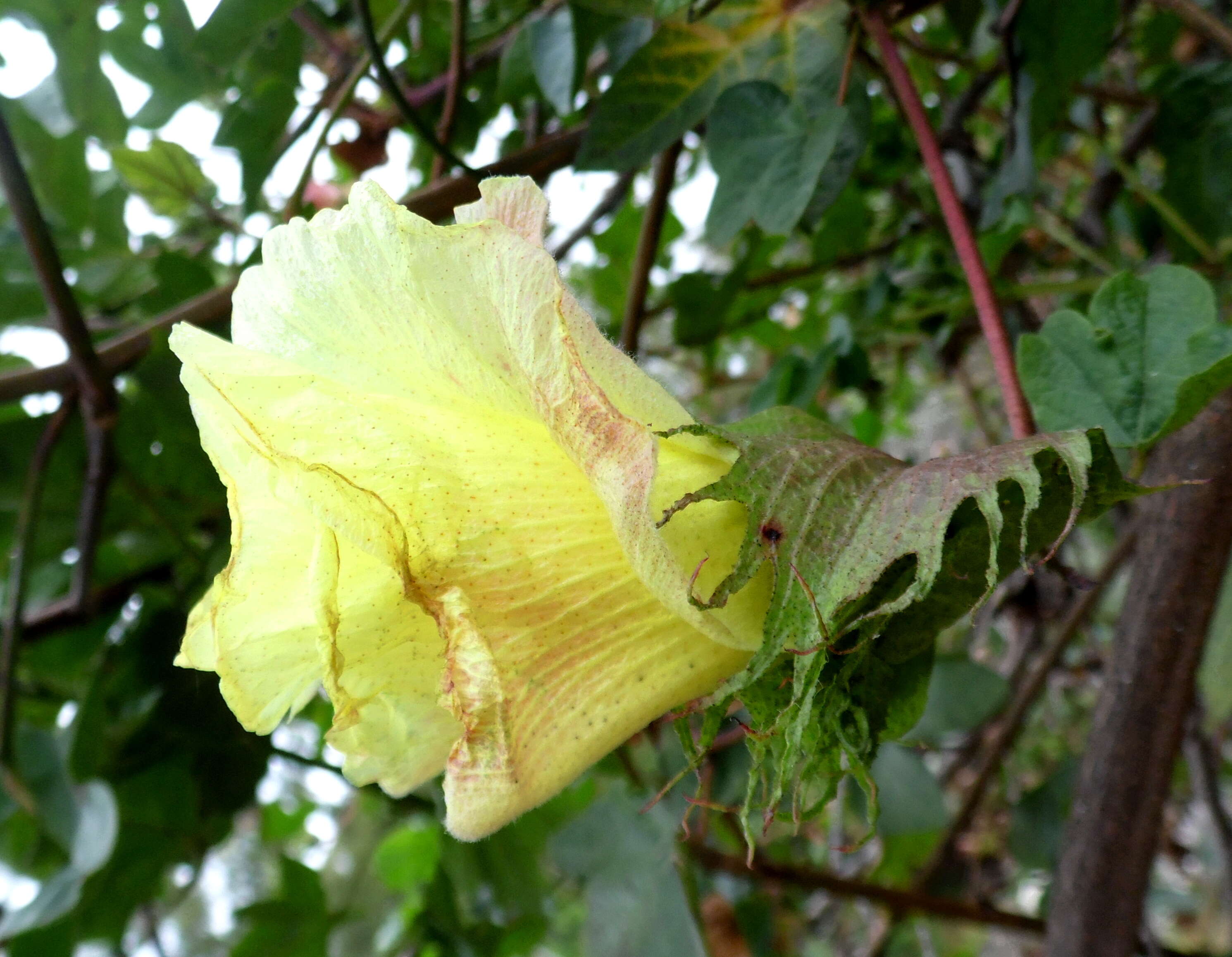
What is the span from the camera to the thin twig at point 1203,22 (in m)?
0.61

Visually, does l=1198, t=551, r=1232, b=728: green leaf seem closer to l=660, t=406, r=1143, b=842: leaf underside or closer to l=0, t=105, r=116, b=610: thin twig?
l=660, t=406, r=1143, b=842: leaf underside

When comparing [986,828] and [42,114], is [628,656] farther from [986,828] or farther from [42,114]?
[986,828]

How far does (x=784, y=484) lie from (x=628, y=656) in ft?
0.31

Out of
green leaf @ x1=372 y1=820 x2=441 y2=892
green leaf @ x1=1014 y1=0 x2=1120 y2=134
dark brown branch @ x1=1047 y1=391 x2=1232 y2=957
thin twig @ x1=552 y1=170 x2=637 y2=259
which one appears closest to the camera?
dark brown branch @ x1=1047 y1=391 x2=1232 y2=957

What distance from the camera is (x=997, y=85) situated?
1.33m

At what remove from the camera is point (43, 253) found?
0.65 meters

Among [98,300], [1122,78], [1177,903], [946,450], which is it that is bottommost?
[1177,903]

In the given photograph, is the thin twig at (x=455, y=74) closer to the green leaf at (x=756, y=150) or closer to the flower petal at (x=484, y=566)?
the green leaf at (x=756, y=150)

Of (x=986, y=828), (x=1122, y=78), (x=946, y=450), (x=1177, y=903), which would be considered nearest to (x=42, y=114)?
(x=946, y=450)

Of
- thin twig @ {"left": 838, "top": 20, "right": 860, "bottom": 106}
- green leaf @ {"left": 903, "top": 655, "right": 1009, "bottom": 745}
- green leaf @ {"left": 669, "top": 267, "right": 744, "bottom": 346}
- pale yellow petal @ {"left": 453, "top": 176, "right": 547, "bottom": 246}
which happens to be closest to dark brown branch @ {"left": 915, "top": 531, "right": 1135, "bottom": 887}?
green leaf @ {"left": 903, "top": 655, "right": 1009, "bottom": 745}

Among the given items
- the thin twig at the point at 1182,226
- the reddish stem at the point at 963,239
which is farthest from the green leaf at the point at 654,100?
the thin twig at the point at 1182,226

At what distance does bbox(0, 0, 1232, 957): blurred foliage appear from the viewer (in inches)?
25.5

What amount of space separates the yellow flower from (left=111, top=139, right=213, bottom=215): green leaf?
48 cm

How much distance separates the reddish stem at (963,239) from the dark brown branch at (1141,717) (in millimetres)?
180
